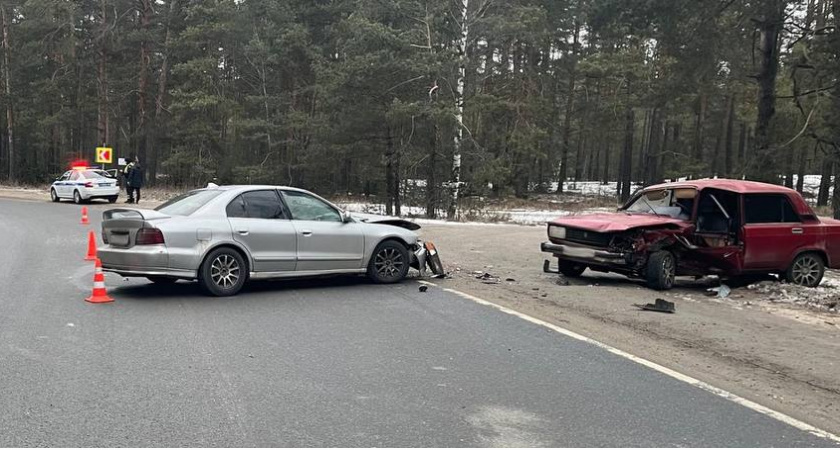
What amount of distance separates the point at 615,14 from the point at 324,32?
85.6 feet

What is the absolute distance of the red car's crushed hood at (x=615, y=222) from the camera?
33.2 feet

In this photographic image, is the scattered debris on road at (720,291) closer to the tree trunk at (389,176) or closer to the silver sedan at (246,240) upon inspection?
the silver sedan at (246,240)

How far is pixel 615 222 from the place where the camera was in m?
10.4

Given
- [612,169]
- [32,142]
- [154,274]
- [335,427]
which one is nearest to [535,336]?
[335,427]

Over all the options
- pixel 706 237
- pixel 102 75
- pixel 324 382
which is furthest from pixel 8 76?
pixel 324 382

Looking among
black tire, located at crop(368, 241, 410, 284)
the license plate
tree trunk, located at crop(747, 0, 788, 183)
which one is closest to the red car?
black tire, located at crop(368, 241, 410, 284)

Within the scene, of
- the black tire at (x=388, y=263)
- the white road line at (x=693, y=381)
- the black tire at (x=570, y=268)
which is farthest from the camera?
the black tire at (x=570, y=268)

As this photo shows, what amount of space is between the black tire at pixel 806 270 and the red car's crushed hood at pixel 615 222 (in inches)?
88.3

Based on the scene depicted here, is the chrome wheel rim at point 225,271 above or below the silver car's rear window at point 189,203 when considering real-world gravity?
below

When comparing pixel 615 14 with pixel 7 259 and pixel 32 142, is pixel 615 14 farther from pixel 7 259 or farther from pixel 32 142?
pixel 32 142

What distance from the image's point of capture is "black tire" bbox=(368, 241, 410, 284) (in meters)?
10.1

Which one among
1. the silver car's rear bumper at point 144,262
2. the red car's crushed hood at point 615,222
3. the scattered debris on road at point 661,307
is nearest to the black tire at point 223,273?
the silver car's rear bumper at point 144,262

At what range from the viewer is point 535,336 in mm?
7031

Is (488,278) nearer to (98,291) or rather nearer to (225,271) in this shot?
(225,271)
